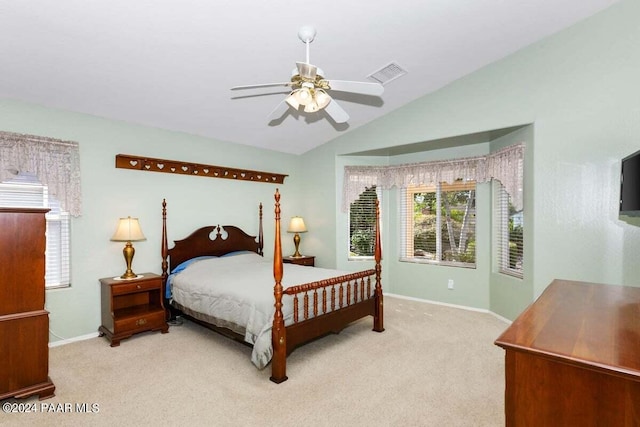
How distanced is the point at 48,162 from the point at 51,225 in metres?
0.67

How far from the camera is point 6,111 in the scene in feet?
10.6

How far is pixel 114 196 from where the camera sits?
3936mm

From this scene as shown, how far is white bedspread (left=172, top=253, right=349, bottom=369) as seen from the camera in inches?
114

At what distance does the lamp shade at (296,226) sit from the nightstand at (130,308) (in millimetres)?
2263

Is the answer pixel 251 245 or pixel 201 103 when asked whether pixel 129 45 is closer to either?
pixel 201 103

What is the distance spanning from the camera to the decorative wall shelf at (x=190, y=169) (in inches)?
158

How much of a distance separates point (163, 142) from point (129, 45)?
178 centimetres

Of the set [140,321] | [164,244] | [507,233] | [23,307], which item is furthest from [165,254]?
[507,233]

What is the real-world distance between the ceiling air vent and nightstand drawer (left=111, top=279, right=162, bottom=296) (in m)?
3.37

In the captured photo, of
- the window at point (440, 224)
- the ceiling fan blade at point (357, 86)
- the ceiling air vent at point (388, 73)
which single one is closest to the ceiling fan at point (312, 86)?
the ceiling fan blade at point (357, 86)

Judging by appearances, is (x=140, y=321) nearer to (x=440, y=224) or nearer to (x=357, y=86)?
(x=357, y=86)

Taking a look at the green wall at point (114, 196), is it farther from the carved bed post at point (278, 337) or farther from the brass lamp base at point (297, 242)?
the carved bed post at point (278, 337)

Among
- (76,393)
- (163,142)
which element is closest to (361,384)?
(76,393)

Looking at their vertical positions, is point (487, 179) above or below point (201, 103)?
below
